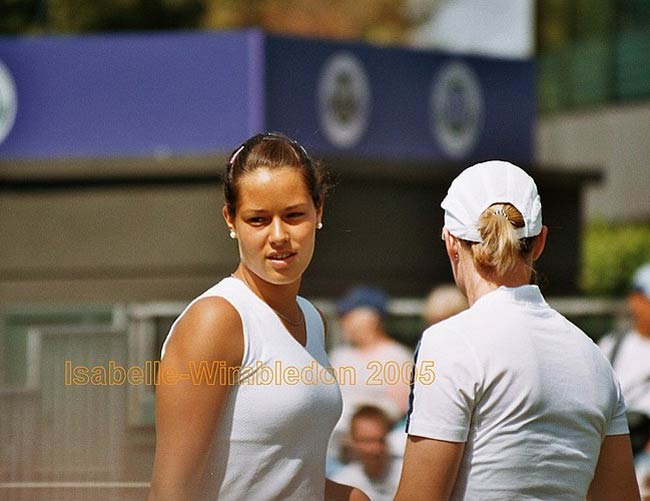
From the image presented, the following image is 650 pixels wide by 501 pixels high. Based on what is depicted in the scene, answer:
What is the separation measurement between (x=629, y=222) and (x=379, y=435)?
19432 mm

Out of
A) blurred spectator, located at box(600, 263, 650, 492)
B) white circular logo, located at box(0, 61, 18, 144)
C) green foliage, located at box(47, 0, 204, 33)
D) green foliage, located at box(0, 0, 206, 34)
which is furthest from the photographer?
green foliage, located at box(47, 0, 204, 33)

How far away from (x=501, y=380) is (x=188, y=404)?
56 cm

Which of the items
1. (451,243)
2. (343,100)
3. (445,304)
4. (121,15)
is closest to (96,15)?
(121,15)

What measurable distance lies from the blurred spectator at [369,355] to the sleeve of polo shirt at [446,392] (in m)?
4.11

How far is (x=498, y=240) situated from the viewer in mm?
2693

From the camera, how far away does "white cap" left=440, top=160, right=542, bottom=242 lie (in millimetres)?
2701

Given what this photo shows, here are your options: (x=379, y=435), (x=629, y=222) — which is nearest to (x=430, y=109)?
(x=379, y=435)

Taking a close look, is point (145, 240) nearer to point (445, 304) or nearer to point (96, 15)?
point (445, 304)

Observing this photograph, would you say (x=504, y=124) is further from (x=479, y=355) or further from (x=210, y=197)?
(x=479, y=355)

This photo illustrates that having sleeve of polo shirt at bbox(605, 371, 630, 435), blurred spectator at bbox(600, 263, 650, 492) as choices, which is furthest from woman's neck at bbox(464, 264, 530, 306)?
blurred spectator at bbox(600, 263, 650, 492)

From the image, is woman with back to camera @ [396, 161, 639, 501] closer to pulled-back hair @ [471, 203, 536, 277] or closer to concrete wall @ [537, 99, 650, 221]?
pulled-back hair @ [471, 203, 536, 277]

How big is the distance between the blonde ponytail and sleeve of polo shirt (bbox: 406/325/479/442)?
166 millimetres

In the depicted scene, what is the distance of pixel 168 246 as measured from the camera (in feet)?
38.4

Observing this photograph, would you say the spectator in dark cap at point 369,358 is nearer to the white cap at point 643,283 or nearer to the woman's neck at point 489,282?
the white cap at point 643,283
